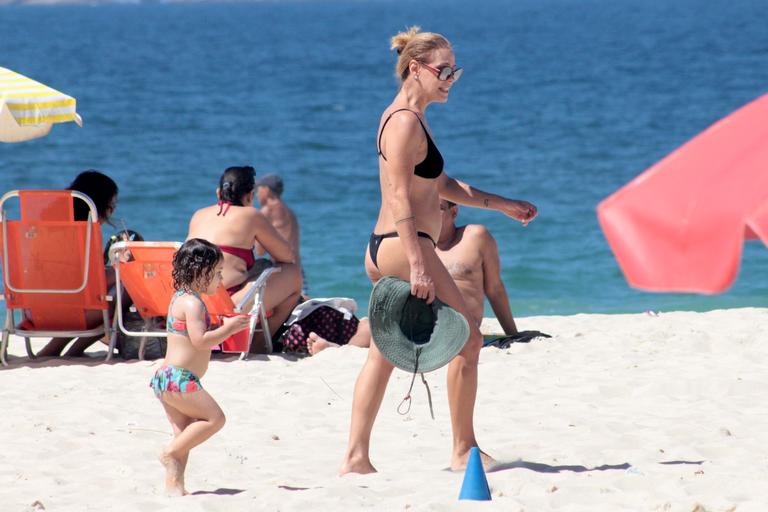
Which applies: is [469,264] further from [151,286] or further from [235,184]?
[151,286]

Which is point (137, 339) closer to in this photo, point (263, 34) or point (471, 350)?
point (471, 350)

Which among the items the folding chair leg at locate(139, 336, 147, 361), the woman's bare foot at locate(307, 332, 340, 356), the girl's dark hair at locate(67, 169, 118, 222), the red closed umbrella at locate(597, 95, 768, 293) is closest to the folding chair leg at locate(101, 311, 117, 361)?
the folding chair leg at locate(139, 336, 147, 361)

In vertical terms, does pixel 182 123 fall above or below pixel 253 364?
below

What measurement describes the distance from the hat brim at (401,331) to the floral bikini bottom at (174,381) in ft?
2.00

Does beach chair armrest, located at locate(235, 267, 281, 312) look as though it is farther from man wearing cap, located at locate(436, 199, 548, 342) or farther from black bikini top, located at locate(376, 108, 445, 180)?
black bikini top, located at locate(376, 108, 445, 180)

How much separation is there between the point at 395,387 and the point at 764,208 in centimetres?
346

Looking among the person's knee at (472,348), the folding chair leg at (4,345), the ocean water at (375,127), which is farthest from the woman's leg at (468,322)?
the ocean water at (375,127)

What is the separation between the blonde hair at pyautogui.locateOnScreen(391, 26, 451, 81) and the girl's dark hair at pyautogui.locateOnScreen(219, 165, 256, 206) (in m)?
2.51

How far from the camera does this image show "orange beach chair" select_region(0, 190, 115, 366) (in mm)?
6328

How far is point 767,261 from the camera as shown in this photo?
12211 mm

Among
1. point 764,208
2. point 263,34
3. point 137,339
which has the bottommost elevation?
point 263,34

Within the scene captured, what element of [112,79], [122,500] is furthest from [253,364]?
[112,79]

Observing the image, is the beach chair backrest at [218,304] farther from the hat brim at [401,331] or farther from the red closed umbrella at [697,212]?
the red closed umbrella at [697,212]

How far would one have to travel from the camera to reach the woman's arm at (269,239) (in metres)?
6.49
